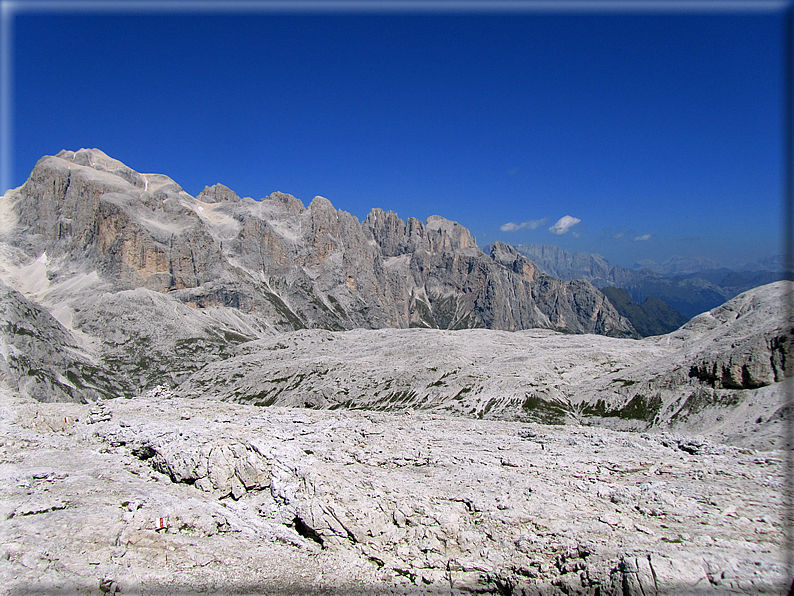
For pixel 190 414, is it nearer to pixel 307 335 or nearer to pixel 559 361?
pixel 559 361

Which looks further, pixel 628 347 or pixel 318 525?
pixel 628 347

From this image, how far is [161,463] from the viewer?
3106 centimetres

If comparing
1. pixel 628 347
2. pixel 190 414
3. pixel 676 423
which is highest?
pixel 628 347

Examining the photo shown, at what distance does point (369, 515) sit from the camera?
84.3 ft

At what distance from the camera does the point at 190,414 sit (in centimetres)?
4353

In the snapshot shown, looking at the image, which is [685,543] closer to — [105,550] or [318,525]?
[318,525]

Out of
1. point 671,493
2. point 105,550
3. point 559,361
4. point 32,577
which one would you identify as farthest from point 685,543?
point 559,361

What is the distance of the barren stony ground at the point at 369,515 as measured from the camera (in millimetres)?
20766

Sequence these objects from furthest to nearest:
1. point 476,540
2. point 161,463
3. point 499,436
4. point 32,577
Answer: point 499,436 → point 161,463 → point 476,540 → point 32,577

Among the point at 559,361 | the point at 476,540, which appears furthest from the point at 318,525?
the point at 559,361

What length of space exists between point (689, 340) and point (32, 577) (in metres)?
145

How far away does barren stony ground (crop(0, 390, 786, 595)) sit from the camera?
2077 cm

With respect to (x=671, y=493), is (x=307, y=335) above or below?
above

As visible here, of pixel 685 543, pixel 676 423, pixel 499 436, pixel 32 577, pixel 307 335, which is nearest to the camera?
pixel 32 577
